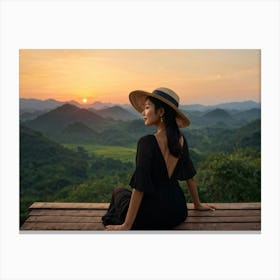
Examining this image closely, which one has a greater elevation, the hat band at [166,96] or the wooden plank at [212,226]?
the hat band at [166,96]

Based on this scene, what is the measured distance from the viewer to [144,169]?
137 inches

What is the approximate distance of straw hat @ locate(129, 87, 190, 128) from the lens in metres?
3.56

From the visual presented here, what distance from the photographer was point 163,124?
11.8 feet

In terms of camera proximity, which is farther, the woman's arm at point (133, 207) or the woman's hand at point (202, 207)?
the woman's hand at point (202, 207)

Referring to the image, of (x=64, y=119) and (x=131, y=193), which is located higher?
(x=64, y=119)

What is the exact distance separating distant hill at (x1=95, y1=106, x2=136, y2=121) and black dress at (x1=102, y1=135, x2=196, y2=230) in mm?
1161

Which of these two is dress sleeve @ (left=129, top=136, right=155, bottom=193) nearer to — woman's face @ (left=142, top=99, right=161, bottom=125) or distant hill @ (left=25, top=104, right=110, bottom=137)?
woman's face @ (left=142, top=99, right=161, bottom=125)

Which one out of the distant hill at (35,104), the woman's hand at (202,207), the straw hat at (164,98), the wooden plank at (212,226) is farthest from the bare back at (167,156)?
the distant hill at (35,104)

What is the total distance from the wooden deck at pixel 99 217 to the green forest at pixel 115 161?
0.39 meters

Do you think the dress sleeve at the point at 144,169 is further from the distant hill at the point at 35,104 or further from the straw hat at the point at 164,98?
the distant hill at the point at 35,104

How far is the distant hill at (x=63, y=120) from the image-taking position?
4516 mm
